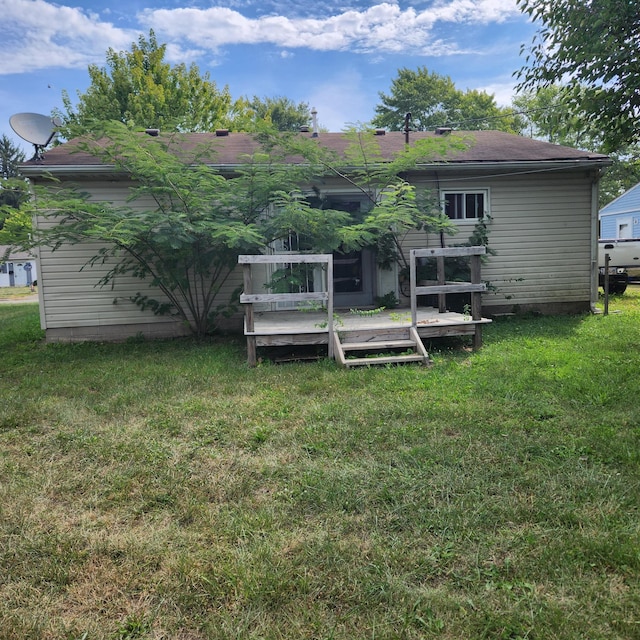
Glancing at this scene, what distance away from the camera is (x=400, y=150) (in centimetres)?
858

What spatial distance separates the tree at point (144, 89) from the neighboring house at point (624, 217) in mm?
20647

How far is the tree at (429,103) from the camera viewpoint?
105 ft

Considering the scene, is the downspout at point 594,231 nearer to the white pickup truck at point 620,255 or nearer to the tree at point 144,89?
the white pickup truck at point 620,255

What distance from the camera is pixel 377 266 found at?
8836mm

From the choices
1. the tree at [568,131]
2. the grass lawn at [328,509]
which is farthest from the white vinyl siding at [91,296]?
the tree at [568,131]

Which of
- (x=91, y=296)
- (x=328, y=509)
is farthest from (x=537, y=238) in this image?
(x=91, y=296)

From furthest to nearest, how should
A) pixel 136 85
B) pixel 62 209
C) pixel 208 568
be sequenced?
1. pixel 136 85
2. pixel 62 209
3. pixel 208 568

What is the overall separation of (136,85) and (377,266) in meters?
19.1

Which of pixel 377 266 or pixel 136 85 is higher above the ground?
pixel 136 85

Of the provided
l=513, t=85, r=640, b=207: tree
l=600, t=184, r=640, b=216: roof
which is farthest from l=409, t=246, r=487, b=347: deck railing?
l=600, t=184, r=640, b=216: roof

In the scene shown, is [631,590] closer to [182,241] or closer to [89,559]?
[89,559]

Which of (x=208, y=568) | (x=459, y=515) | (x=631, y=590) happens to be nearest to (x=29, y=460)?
(x=208, y=568)

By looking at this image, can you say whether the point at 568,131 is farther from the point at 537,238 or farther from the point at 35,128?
the point at 35,128

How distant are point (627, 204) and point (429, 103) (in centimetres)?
1502
